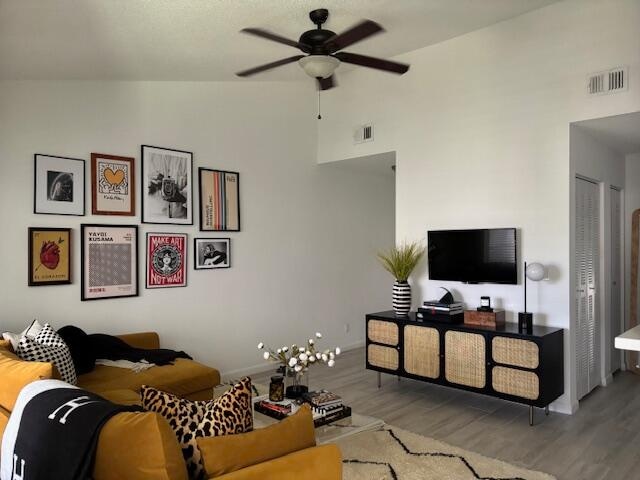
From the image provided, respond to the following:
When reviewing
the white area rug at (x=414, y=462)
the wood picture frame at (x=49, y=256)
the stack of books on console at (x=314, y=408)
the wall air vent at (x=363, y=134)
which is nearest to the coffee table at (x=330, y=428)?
the stack of books on console at (x=314, y=408)

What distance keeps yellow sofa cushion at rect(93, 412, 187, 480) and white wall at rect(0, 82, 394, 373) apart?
300 cm

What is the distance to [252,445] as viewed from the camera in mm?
1543

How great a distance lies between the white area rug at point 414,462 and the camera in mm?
2969

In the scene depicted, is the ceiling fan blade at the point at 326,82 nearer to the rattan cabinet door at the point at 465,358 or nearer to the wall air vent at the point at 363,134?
the wall air vent at the point at 363,134

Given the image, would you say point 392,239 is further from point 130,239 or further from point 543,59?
point 130,239

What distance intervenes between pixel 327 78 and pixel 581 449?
320 centimetres

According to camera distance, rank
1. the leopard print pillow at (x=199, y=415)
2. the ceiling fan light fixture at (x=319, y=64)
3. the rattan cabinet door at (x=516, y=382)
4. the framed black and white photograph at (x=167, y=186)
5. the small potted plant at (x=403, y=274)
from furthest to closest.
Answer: the small potted plant at (x=403, y=274) → the framed black and white photograph at (x=167, y=186) → the rattan cabinet door at (x=516, y=382) → the ceiling fan light fixture at (x=319, y=64) → the leopard print pillow at (x=199, y=415)

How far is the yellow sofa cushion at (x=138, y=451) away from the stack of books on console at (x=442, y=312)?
3.41 m

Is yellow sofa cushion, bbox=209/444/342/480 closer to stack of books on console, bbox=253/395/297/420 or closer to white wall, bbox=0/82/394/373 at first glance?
stack of books on console, bbox=253/395/297/420

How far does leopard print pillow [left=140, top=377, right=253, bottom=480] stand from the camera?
1.60 meters

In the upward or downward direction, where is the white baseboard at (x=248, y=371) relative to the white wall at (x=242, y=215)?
downward

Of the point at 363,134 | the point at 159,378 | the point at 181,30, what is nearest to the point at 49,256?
the point at 159,378

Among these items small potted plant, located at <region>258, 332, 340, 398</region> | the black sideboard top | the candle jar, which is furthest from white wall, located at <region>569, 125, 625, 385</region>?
the candle jar

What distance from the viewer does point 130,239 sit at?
4492 millimetres
